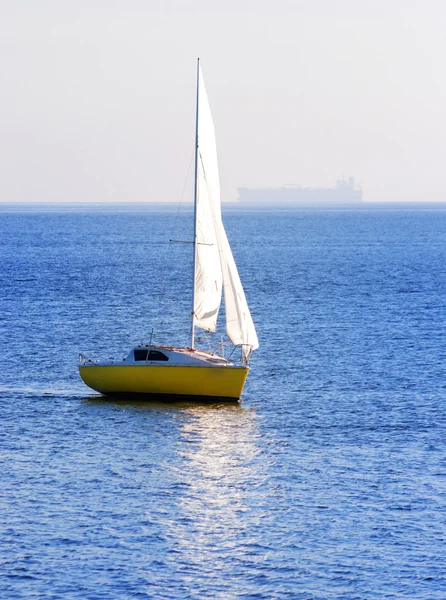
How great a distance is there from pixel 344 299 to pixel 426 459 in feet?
209

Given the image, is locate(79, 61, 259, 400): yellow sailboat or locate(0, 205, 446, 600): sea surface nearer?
locate(0, 205, 446, 600): sea surface

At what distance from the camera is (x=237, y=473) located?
46781 mm

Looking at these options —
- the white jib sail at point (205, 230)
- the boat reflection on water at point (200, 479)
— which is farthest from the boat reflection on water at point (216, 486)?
the white jib sail at point (205, 230)

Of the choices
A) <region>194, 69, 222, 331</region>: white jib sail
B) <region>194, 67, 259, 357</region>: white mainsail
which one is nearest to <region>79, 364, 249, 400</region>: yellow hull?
<region>194, 67, 259, 357</region>: white mainsail

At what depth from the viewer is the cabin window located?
5862 cm

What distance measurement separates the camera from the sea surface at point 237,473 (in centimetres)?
3638

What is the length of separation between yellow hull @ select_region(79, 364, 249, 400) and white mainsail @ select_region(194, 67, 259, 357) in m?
3.05

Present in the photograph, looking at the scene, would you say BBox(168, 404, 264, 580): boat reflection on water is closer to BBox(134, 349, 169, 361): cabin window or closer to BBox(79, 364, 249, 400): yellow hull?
BBox(79, 364, 249, 400): yellow hull

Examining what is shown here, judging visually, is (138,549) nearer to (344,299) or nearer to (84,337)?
(84,337)

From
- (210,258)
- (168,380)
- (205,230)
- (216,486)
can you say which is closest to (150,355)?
(168,380)

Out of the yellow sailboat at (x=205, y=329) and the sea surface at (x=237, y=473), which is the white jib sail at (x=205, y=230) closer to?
the yellow sailboat at (x=205, y=329)

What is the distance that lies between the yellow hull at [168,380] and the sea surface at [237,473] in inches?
38.0

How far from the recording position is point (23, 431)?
53.3 meters

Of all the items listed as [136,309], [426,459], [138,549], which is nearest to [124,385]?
[426,459]
